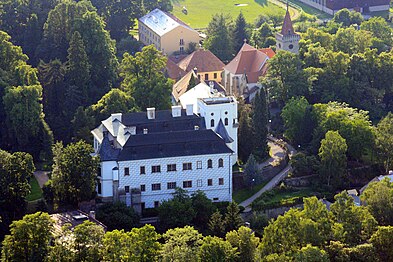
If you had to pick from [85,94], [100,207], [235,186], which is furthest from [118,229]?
[85,94]

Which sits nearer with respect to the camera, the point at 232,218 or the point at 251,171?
the point at 232,218

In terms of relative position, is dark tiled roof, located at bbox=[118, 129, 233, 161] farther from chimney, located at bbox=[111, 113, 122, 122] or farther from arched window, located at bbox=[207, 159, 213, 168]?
chimney, located at bbox=[111, 113, 122, 122]

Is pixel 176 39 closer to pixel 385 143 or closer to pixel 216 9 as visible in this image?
pixel 385 143

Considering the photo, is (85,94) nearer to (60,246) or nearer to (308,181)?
(308,181)

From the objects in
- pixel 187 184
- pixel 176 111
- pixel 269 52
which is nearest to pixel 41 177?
pixel 176 111

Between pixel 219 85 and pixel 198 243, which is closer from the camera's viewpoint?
pixel 198 243

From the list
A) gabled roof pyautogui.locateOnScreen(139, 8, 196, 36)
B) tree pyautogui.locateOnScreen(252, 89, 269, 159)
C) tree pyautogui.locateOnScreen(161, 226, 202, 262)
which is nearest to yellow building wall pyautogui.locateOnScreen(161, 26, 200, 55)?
gabled roof pyautogui.locateOnScreen(139, 8, 196, 36)

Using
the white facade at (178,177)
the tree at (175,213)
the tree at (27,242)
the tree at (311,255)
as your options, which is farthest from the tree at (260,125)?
the tree at (27,242)
